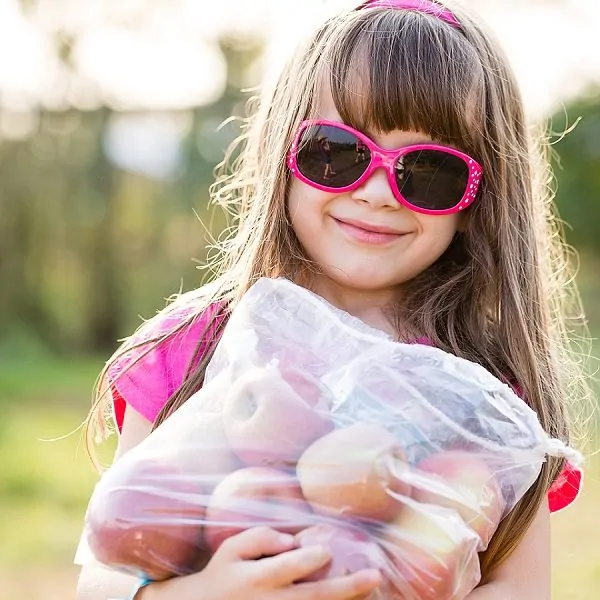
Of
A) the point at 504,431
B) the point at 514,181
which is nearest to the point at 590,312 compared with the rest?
the point at 514,181

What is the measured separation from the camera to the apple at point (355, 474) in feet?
4.46

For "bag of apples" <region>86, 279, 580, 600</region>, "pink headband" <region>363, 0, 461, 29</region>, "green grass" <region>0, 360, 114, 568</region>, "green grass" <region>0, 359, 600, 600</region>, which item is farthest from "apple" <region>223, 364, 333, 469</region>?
"green grass" <region>0, 359, 600, 600</region>

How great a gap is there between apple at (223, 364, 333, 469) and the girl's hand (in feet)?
0.33

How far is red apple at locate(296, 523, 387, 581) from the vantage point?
1.36 metres

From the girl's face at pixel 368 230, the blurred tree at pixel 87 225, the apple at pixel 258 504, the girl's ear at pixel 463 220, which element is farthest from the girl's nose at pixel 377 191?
the blurred tree at pixel 87 225

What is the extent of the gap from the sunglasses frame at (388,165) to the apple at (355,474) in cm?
72

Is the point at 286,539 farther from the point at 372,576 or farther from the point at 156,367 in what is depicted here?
the point at 156,367

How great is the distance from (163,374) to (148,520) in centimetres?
75

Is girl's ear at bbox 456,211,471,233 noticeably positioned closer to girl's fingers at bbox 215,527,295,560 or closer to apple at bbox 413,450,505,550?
apple at bbox 413,450,505,550

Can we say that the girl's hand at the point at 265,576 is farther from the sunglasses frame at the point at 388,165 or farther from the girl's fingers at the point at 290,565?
the sunglasses frame at the point at 388,165

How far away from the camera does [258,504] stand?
1.39 meters

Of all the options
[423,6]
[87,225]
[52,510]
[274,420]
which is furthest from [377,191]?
[87,225]

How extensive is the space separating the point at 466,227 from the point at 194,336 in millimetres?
605

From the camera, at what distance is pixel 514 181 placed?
225 centimetres
